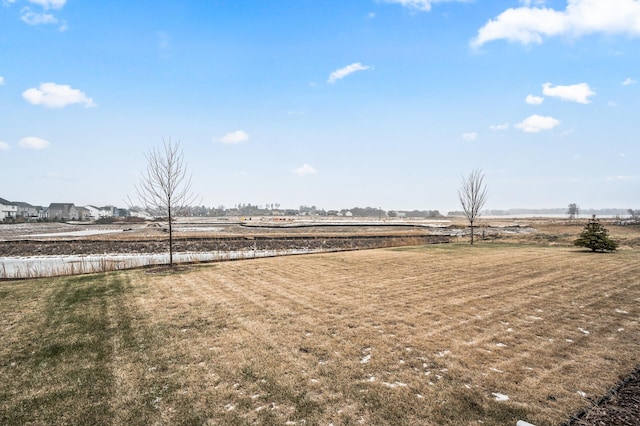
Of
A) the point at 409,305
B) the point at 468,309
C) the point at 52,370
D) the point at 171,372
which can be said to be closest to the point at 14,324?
A: the point at 52,370

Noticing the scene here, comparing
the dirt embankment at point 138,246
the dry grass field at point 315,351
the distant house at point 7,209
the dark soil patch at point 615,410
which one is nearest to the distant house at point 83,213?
the distant house at point 7,209

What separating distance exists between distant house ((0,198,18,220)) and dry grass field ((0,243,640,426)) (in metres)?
106

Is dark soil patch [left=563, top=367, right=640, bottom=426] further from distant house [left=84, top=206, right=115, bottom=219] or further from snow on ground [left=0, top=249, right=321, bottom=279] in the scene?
distant house [left=84, top=206, right=115, bottom=219]

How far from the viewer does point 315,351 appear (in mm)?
5750

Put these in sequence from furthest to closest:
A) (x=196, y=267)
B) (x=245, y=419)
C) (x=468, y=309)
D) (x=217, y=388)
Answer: (x=196, y=267)
(x=468, y=309)
(x=217, y=388)
(x=245, y=419)

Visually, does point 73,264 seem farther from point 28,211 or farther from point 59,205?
point 28,211

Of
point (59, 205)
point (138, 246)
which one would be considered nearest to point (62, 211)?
point (59, 205)

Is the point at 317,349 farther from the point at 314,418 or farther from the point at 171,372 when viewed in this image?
the point at 171,372

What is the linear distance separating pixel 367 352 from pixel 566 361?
10.4 feet

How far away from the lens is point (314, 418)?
12.9 feet

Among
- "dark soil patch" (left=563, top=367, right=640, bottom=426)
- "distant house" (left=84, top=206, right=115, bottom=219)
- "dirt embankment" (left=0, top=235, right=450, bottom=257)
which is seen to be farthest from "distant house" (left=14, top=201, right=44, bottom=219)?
"dark soil patch" (left=563, top=367, right=640, bottom=426)

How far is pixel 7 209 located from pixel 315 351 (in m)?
119

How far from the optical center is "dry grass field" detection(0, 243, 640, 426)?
13.6 feet

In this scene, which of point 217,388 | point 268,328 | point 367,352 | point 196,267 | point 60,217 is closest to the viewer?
point 217,388
